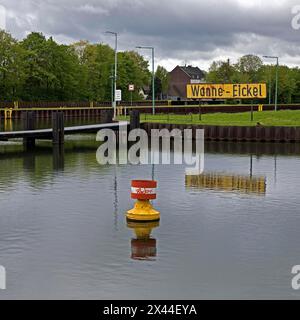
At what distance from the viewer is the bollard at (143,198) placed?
71.2 feet

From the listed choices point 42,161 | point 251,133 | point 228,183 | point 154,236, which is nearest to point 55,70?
point 251,133

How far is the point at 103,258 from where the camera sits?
17.8 m

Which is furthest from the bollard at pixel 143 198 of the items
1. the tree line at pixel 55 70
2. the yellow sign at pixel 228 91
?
the tree line at pixel 55 70

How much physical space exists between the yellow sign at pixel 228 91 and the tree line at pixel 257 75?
269 ft

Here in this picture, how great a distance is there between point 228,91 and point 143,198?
52597mm

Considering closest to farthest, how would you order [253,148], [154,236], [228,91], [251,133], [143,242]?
[143,242], [154,236], [253,148], [251,133], [228,91]

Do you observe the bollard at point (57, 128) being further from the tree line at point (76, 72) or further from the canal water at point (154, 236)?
the tree line at point (76, 72)

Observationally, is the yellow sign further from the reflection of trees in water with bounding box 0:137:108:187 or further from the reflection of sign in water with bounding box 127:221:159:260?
the reflection of sign in water with bounding box 127:221:159:260

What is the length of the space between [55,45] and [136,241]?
12311 cm

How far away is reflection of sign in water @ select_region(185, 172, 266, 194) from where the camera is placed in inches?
1194

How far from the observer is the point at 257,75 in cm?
17025

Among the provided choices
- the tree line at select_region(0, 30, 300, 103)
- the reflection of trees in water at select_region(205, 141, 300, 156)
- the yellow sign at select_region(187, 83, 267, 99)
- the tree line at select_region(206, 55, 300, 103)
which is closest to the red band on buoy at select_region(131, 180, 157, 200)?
the reflection of trees in water at select_region(205, 141, 300, 156)

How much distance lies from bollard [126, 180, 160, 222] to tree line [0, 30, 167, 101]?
331 ft

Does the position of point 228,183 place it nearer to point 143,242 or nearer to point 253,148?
point 143,242
